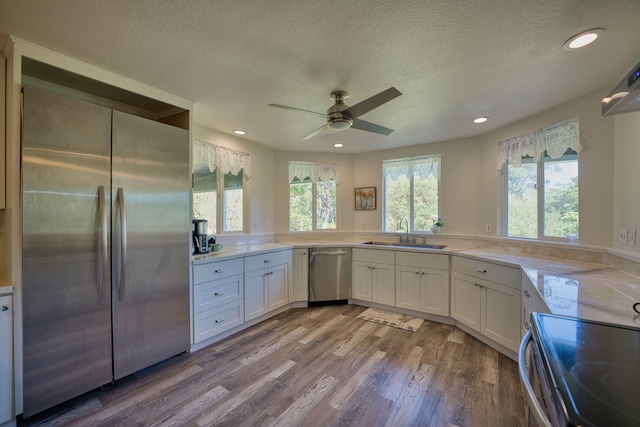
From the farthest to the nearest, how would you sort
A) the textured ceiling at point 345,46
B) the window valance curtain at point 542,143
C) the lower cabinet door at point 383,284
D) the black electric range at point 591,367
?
1. the lower cabinet door at point 383,284
2. the window valance curtain at point 542,143
3. the textured ceiling at point 345,46
4. the black electric range at point 591,367

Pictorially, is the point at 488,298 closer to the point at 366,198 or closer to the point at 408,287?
the point at 408,287

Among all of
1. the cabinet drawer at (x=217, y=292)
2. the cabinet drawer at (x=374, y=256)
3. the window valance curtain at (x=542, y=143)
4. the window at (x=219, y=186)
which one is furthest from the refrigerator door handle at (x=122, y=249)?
the window valance curtain at (x=542, y=143)

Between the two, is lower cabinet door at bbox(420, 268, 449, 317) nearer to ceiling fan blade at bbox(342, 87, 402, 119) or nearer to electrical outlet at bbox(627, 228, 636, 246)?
electrical outlet at bbox(627, 228, 636, 246)

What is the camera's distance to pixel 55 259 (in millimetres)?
1704

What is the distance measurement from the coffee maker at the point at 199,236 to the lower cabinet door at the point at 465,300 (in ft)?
9.31

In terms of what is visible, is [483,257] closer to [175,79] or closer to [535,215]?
[535,215]

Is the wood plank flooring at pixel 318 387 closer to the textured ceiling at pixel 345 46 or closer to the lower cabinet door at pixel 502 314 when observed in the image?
the lower cabinet door at pixel 502 314

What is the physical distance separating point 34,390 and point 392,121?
3.57 meters

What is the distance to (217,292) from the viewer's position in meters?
2.71

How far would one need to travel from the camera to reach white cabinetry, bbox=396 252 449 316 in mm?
3150

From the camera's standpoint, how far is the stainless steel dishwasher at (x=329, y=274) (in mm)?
3730

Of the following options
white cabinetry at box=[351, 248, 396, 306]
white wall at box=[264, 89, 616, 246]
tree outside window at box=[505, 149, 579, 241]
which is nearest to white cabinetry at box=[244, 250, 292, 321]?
white wall at box=[264, 89, 616, 246]

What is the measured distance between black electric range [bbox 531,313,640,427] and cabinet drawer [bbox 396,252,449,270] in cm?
212

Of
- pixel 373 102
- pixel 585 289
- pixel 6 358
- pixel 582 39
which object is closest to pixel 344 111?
pixel 373 102
